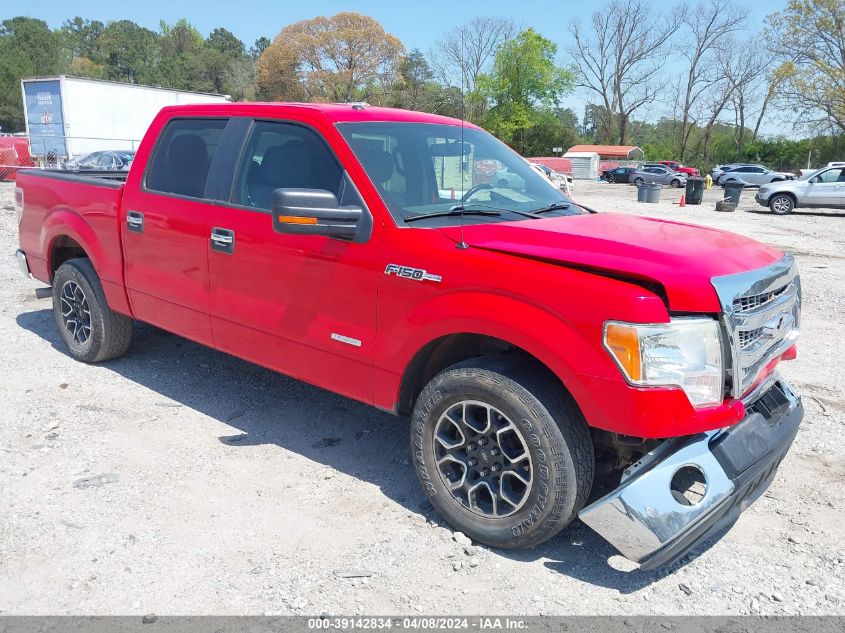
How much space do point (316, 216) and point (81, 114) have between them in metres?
26.0

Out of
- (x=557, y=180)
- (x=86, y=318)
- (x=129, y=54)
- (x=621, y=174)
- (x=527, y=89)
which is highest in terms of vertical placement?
(x=129, y=54)

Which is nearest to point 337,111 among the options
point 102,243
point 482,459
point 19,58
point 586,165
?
point 482,459

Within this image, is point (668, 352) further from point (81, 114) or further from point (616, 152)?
point (616, 152)

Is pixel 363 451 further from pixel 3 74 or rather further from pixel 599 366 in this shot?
pixel 3 74

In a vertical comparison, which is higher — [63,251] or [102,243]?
[102,243]

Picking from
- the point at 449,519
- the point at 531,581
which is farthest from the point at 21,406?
the point at 531,581

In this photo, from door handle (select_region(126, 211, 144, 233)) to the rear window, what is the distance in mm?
197

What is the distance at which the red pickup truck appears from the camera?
2752 millimetres

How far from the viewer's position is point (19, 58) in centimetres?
7669

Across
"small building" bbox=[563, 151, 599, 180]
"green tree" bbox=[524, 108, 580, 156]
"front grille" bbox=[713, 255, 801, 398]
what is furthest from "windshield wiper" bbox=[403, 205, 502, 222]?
"green tree" bbox=[524, 108, 580, 156]

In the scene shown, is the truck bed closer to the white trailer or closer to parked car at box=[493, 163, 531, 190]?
parked car at box=[493, 163, 531, 190]

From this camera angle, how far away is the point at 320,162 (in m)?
3.82

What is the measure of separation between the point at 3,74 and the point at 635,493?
8645 centimetres

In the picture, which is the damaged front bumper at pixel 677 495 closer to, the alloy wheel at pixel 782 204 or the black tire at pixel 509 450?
the black tire at pixel 509 450
